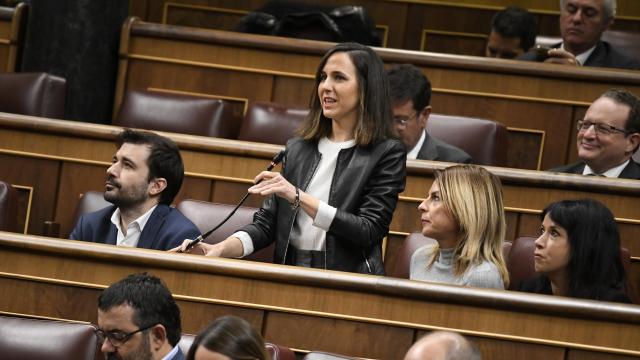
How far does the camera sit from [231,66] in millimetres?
1700

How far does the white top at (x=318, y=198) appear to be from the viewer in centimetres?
113

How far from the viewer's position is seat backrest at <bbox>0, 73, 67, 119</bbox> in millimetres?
1590

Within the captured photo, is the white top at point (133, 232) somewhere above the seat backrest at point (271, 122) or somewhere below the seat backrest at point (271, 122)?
below

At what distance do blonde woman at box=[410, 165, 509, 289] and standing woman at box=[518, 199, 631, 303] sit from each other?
5 centimetres

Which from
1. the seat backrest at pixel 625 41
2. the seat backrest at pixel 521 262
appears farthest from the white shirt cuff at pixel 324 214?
the seat backrest at pixel 625 41

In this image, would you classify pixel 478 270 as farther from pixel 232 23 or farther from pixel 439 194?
pixel 232 23

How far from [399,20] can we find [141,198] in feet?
3.41

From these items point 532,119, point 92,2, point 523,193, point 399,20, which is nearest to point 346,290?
point 523,193

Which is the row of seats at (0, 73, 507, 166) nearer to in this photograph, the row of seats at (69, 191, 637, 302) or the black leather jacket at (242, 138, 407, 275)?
the row of seats at (69, 191, 637, 302)

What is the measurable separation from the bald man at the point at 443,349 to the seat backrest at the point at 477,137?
0.74m

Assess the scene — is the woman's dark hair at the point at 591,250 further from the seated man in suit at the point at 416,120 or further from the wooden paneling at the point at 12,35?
the wooden paneling at the point at 12,35

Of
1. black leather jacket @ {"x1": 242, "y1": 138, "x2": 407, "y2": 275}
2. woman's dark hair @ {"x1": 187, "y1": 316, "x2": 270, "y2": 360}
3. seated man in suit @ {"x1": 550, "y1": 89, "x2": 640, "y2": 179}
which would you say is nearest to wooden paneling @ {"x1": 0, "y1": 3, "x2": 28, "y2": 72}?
black leather jacket @ {"x1": 242, "y1": 138, "x2": 407, "y2": 275}

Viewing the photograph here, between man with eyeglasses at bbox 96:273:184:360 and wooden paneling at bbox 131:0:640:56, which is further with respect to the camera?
wooden paneling at bbox 131:0:640:56

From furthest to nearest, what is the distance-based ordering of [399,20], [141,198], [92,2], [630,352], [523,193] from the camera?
[399,20] → [92,2] → [523,193] → [141,198] → [630,352]
